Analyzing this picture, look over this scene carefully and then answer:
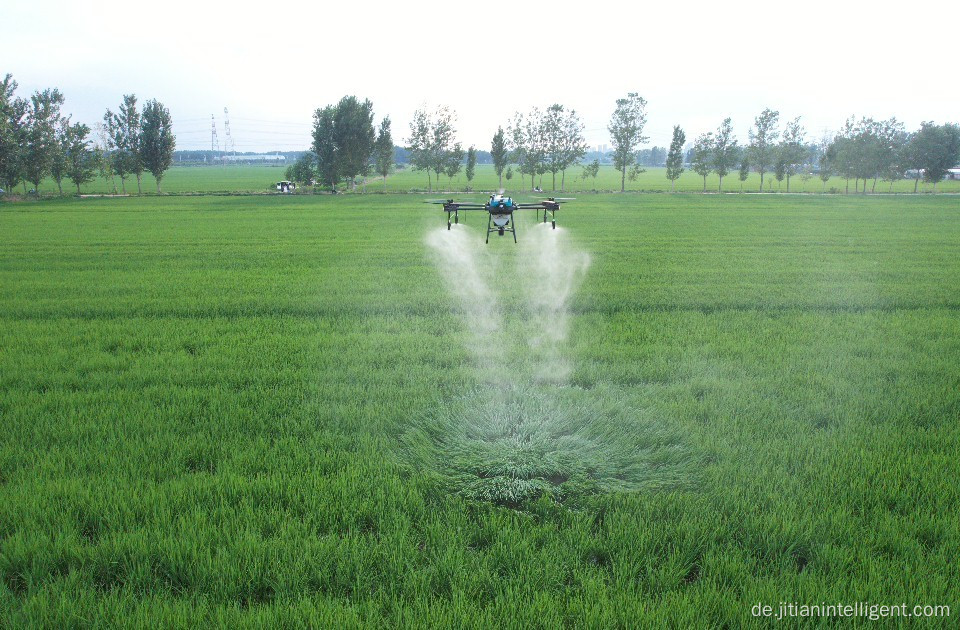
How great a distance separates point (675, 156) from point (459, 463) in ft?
298

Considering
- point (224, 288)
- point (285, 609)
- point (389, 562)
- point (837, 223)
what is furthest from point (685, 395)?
point (837, 223)

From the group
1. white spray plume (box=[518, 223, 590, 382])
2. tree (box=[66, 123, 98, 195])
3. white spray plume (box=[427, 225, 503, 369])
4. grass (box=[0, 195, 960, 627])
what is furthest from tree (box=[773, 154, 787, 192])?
tree (box=[66, 123, 98, 195])

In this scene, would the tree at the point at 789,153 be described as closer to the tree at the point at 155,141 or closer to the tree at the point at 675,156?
the tree at the point at 675,156

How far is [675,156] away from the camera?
87.0 metres

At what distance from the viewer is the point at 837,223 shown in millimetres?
37344

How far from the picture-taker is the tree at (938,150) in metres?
81.6

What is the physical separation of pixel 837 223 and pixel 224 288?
38690 millimetres

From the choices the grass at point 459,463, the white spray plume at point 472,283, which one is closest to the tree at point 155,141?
the white spray plume at point 472,283

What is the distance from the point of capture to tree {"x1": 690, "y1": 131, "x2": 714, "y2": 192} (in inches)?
3440

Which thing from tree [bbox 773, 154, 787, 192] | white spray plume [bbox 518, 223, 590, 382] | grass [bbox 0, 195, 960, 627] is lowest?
grass [bbox 0, 195, 960, 627]

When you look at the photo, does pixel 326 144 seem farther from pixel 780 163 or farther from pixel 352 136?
pixel 780 163

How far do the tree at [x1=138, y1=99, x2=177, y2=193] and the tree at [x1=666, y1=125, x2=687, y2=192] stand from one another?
75.1 m

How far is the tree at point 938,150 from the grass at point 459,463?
9031cm

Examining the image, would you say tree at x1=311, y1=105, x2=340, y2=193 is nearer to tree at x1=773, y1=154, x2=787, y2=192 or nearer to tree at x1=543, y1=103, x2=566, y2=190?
tree at x1=543, y1=103, x2=566, y2=190
